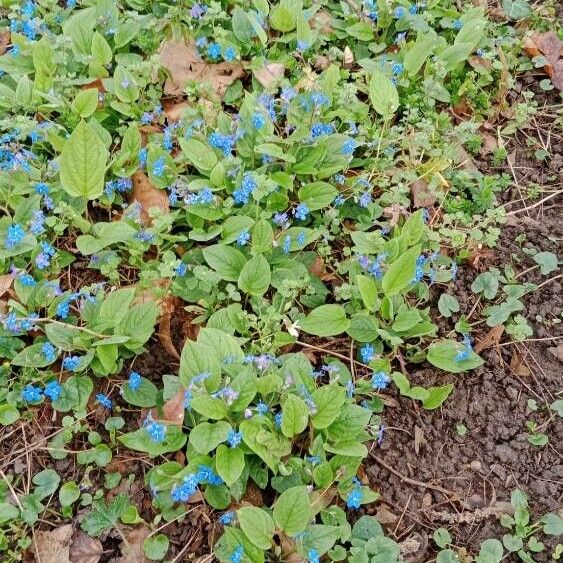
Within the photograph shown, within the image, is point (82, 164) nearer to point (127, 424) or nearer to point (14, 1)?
point (127, 424)

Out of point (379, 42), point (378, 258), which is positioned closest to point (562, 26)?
point (379, 42)

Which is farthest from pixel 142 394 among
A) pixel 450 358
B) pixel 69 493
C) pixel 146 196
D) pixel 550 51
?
pixel 550 51

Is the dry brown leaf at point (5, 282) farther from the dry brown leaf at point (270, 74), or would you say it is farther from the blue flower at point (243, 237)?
the dry brown leaf at point (270, 74)

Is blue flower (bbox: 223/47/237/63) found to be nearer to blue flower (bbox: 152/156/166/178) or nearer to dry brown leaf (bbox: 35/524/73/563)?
blue flower (bbox: 152/156/166/178)

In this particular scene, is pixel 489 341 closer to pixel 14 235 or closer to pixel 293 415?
pixel 293 415

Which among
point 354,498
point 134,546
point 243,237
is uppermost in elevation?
point 243,237
